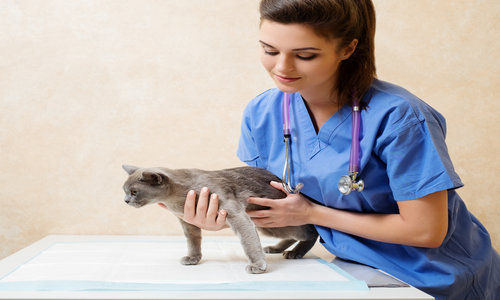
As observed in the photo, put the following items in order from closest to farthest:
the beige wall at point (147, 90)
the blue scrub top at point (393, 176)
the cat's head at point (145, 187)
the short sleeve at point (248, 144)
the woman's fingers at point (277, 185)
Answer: the blue scrub top at point (393, 176), the cat's head at point (145, 187), the woman's fingers at point (277, 185), the short sleeve at point (248, 144), the beige wall at point (147, 90)


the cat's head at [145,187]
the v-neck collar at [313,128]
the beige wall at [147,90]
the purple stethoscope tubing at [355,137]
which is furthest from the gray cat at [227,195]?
the beige wall at [147,90]

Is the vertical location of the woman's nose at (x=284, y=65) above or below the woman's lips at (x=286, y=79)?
above

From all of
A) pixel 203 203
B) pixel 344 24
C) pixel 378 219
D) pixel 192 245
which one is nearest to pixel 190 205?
pixel 203 203

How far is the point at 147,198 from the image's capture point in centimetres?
115

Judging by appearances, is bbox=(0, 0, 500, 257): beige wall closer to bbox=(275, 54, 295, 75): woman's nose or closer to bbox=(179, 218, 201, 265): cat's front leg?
bbox=(179, 218, 201, 265): cat's front leg

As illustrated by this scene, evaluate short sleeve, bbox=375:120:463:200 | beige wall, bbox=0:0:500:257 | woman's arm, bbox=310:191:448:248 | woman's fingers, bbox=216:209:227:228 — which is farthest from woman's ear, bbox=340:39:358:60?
beige wall, bbox=0:0:500:257

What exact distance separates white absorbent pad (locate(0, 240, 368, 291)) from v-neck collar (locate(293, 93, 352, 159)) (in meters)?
0.32

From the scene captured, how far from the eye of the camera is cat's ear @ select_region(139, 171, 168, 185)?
44.2 inches

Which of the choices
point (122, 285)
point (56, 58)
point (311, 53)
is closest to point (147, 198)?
point (122, 285)

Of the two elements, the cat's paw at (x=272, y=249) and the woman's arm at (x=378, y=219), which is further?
the cat's paw at (x=272, y=249)

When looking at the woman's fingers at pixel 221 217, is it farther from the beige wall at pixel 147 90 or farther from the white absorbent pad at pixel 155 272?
the beige wall at pixel 147 90

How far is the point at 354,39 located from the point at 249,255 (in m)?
0.59

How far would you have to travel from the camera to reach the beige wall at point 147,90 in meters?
1.77

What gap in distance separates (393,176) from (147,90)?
3.68ft
